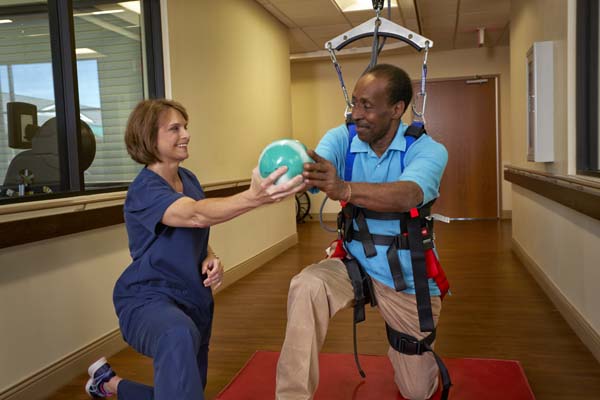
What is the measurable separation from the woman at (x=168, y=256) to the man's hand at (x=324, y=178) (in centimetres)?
4

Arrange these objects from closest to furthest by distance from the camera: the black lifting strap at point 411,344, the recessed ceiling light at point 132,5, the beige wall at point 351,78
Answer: the black lifting strap at point 411,344, the recessed ceiling light at point 132,5, the beige wall at point 351,78

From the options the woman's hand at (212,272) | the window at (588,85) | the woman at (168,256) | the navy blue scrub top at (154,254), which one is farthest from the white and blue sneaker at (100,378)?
the window at (588,85)

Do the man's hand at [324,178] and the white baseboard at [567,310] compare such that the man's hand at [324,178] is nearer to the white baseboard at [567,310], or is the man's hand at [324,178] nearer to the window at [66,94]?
the window at [66,94]

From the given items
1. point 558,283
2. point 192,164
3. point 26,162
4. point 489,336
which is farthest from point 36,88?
point 558,283

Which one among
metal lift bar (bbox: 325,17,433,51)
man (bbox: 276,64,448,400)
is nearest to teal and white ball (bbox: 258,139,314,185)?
man (bbox: 276,64,448,400)

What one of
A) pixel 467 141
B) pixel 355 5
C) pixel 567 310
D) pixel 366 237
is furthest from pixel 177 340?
pixel 467 141

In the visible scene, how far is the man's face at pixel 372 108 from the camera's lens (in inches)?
89.1

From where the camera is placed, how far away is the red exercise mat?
8.07ft

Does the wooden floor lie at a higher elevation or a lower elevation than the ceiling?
lower

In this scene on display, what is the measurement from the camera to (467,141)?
8930mm

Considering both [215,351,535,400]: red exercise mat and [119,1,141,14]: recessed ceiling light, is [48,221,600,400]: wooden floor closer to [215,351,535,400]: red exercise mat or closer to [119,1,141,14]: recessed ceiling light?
[215,351,535,400]: red exercise mat

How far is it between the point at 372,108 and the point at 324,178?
63cm

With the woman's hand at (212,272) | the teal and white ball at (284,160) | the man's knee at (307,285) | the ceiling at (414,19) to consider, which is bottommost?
the man's knee at (307,285)

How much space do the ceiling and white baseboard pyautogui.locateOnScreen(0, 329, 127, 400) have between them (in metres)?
3.90
